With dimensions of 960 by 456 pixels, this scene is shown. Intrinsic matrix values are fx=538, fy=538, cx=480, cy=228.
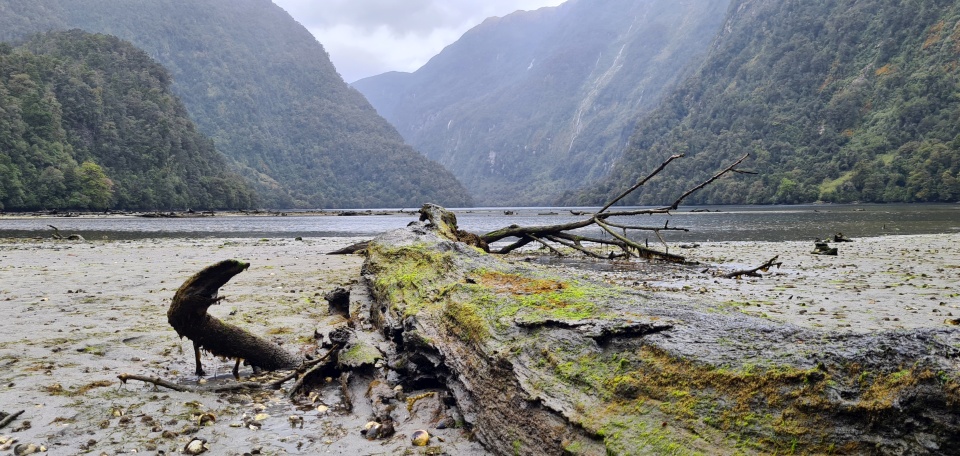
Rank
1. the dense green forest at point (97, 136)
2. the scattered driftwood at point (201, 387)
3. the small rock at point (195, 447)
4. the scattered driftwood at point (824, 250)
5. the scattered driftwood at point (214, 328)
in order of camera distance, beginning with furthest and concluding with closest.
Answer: the dense green forest at point (97, 136) → the scattered driftwood at point (824, 250) → the scattered driftwood at point (201, 387) → the scattered driftwood at point (214, 328) → the small rock at point (195, 447)

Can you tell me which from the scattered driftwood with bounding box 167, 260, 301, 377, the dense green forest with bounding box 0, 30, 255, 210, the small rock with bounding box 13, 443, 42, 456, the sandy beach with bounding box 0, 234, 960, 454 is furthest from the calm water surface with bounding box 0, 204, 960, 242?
the small rock with bounding box 13, 443, 42, 456

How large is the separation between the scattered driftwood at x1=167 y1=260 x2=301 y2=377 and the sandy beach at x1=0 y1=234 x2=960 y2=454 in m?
0.38

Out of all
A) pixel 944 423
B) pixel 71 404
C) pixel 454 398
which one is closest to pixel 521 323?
pixel 454 398

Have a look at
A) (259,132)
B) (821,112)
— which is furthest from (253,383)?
(259,132)

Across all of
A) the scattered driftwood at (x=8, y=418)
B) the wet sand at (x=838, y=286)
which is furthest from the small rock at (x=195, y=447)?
the wet sand at (x=838, y=286)

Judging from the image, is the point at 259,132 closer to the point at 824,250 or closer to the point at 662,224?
the point at 662,224

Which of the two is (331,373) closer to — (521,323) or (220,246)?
(521,323)

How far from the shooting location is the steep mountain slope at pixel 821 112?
3708 inches

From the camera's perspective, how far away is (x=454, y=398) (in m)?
3.80

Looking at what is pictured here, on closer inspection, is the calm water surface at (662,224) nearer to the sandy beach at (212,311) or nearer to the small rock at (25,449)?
the sandy beach at (212,311)

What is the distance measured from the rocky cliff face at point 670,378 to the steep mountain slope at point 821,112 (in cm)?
9649

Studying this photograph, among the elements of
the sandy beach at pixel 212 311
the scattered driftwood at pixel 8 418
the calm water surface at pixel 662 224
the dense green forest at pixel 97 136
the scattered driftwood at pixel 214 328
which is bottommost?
the calm water surface at pixel 662 224

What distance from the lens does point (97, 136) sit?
8606 centimetres

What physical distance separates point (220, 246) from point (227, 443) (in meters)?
21.1
